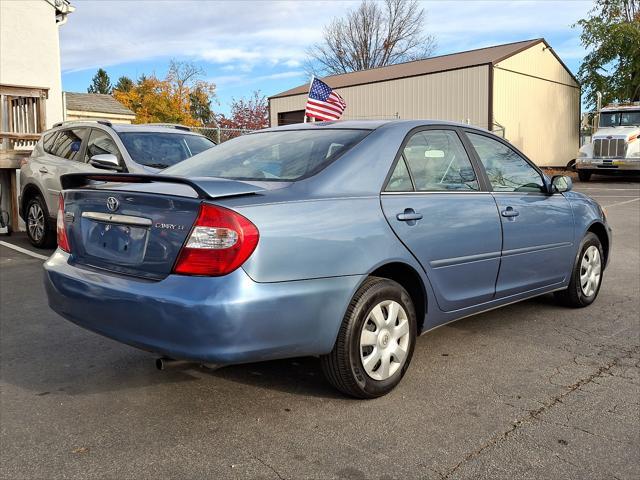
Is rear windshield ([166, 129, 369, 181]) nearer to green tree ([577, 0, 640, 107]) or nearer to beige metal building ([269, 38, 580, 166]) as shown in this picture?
beige metal building ([269, 38, 580, 166])

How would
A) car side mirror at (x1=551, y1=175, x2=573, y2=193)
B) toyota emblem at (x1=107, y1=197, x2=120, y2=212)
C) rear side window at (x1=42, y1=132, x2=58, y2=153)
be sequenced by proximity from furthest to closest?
1. rear side window at (x1=42, y1=132, x2=58, y2=153)
2. car side mirror at (x1=551, y1=175, x2=573, y2=193)
3. toyota emblem at (x1=107, y1=197, x2=120, y2=212)

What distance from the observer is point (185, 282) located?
2889 millimetres

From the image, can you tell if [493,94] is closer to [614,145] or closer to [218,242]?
[614,145]

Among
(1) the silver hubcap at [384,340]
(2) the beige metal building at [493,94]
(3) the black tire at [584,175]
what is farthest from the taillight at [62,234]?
(3) the black tire at [584,175]

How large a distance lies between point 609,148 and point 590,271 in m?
20.6

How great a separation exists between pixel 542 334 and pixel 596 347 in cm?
42

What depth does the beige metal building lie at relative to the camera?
27.8 m

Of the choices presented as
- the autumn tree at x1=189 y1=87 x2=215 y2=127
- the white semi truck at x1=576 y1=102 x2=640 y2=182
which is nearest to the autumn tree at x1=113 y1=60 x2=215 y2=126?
the autumn tree at x1=189 y1=87 x2=215 y2=127

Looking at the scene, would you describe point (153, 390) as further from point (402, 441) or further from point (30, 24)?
point (30, 24)

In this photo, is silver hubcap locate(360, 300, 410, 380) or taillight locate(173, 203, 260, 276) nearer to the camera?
taillight locate(173, 203, 260, 276)

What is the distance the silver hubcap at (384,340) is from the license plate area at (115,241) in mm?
1246

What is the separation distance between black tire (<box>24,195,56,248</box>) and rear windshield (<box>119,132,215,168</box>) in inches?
75.9

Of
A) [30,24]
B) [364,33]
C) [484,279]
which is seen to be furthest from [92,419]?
[364,33]

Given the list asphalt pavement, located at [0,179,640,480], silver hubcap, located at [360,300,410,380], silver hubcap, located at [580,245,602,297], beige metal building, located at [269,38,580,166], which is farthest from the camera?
beige metal building, located at [269,38,580,166]
